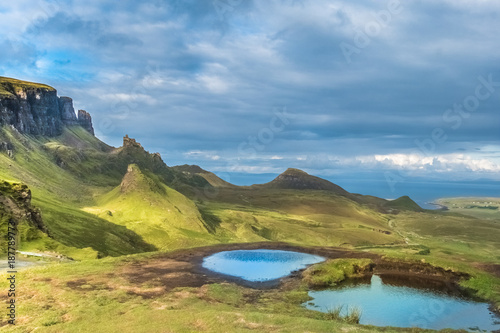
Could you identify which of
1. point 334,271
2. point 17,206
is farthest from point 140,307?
point 17,206

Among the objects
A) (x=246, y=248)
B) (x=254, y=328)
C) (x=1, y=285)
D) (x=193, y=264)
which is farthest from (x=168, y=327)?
(x=246, y=248)

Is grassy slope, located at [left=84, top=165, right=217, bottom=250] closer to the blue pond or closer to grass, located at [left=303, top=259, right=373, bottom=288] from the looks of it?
the blue pond

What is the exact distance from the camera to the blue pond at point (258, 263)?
5684 cm

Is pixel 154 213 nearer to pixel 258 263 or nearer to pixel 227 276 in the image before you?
pixel 258 263

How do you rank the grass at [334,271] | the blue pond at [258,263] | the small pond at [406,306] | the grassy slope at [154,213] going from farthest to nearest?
1. the grassy slope at [154,213]
2. the blue pond at [258,263]
3. the grass at [334,271]
4. the small pond at [406,306]

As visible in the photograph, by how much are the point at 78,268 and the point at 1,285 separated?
12024 millimetres

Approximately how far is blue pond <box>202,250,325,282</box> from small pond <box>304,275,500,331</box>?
1074 cm

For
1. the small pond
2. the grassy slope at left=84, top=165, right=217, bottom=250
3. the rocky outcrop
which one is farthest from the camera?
the grassy slope at left=84, top=165, right=217, bottom=250

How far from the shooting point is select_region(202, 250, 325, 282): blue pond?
56.8 meters

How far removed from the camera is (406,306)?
45469mm

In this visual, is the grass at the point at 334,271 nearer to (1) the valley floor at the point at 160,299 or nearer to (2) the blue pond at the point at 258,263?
(1) the valley floor at the point at 160,299

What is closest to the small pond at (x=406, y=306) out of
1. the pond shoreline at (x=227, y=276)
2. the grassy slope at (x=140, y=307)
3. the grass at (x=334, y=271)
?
the grass at (x=334, y=271)

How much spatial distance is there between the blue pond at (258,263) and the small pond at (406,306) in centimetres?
1074

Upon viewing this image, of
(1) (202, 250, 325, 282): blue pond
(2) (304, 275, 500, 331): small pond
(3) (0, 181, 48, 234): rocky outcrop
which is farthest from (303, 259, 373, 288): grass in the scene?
(3) (0, 181, 48, 234): rocky outcrop
